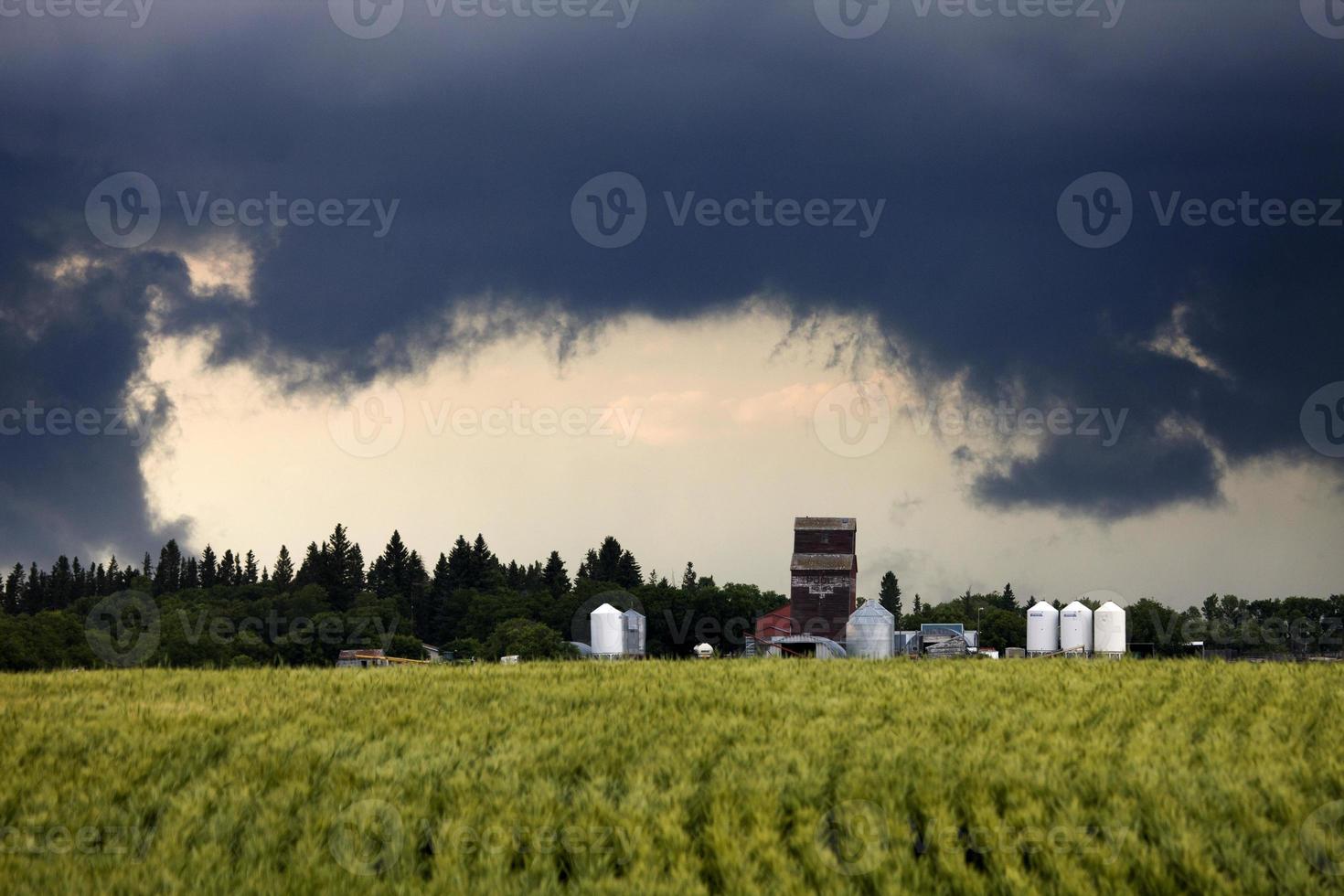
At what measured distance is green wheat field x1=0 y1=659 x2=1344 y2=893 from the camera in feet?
34.9

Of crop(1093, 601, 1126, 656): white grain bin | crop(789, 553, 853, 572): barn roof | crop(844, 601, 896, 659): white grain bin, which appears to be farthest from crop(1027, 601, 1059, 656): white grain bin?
crop(789, 553, 853, 572): barn roof

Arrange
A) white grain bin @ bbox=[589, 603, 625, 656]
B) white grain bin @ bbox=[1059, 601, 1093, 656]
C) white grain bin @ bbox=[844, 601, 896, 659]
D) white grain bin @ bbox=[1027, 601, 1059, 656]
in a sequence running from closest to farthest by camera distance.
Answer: white grain bin @ bbox=[844, 601, 896, 659] → white grain bin @ bbox=[589, 603, 625, 656] → white grain bin @ bbox=[1059, 601, 1093, 656] → white grain bin @ bbox=[1027, 601, 1059, 656]

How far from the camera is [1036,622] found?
82.8m

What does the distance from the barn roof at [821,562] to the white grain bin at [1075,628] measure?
2132cm

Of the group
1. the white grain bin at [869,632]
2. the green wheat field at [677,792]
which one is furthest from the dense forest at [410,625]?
the green wheat field at [677,792]

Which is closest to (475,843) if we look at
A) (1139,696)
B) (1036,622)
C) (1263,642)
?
(1139,696)

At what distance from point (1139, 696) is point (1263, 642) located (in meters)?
175

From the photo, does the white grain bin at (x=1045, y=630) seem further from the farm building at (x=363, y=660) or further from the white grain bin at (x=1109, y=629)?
the farm building at (x=363, y=660)

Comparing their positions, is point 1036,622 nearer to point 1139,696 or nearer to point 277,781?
point 1139,696

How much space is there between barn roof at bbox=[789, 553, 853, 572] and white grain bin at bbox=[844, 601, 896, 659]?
24.5 meters

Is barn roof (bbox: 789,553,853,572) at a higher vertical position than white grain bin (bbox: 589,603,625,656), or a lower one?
higher

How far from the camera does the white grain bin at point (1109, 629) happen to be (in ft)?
262

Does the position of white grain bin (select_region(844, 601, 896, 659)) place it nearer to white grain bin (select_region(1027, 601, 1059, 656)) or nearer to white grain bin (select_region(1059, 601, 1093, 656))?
white grain bin (select_region(1027, 601, 1059, 656))

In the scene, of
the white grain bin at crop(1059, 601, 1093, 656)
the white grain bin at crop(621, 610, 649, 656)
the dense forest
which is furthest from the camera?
the dense forest
